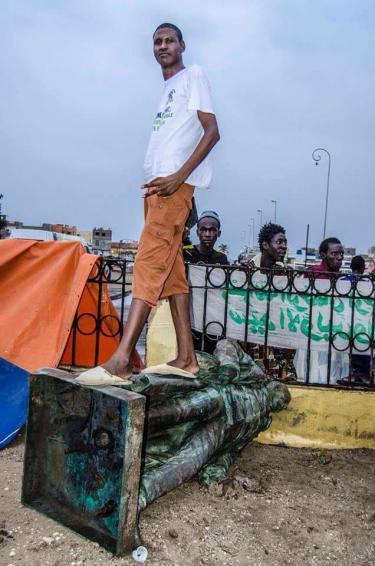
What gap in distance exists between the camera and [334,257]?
5.70 m

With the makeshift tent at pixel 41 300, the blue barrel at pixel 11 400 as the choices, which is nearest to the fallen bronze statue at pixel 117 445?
the blue barrel at pixel 11 400

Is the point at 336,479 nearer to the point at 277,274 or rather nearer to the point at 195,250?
the point at 277,274

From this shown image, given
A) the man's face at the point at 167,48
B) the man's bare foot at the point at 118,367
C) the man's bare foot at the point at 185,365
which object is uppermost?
the man's face at the point at 167,48

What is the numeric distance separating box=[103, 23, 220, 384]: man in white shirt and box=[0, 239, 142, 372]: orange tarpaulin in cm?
97

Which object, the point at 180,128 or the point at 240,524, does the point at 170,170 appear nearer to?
the point at 180,128

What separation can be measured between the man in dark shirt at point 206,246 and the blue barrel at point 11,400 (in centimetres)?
228

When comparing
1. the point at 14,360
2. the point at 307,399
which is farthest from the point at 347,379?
the point at 14,360

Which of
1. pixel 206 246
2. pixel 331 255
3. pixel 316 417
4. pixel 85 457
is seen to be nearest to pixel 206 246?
pixel 206 246

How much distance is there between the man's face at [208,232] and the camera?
17.7ft

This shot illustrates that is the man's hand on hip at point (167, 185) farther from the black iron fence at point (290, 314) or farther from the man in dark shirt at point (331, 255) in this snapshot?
the man in dark shirt at point (331, 255)

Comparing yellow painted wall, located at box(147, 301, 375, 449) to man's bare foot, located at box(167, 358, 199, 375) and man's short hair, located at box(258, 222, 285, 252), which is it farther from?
man's short hair, located at box(258, 222, 285, 252)

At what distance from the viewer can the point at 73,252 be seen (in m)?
3.83

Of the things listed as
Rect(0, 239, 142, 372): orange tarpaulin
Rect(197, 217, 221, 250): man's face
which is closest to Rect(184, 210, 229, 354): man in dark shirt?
Rect(197, 217, 221, 250): man's face

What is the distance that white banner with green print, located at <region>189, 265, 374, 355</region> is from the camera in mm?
4168
